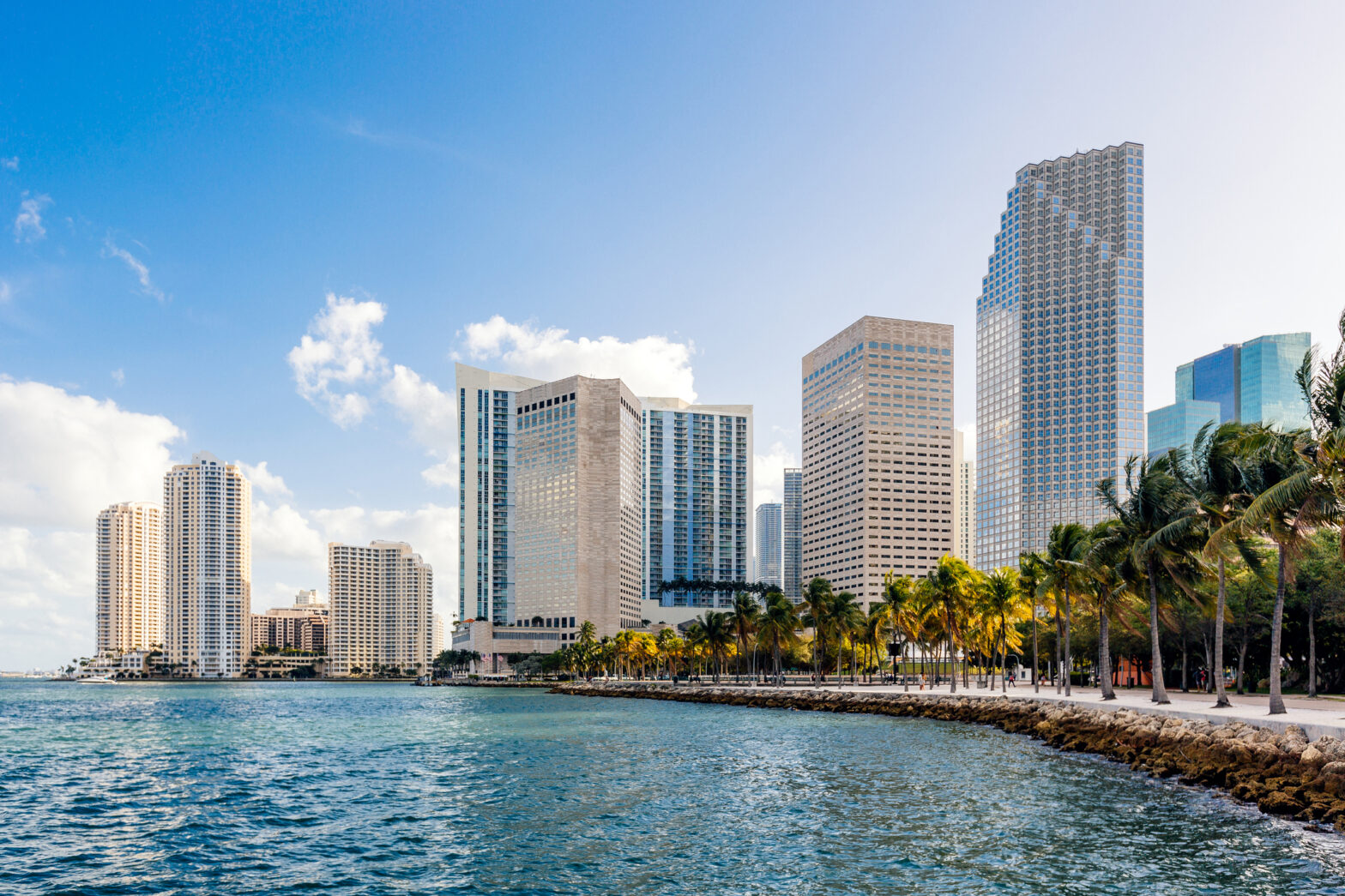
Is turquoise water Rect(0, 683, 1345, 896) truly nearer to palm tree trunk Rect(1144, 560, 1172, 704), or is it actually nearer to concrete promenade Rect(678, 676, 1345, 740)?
concrete promenade Rect(678, 676, 1345, 740)

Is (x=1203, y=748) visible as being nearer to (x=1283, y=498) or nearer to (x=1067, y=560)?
(x=1283, y=498)

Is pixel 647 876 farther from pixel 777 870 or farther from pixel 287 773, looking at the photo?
pixel 287 773

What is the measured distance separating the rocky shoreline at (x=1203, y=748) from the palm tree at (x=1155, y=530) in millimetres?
9217

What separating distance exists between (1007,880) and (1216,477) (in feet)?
120

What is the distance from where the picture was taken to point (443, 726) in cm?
8681

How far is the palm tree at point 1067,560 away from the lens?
7125cm

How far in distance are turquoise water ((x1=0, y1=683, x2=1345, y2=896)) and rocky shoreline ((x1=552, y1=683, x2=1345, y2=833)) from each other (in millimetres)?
1271

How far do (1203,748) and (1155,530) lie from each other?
72.0ft

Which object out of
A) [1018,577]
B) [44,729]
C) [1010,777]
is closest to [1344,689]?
[1018,577]

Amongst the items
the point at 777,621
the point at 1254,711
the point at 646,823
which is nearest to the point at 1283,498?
the point at 1254,711

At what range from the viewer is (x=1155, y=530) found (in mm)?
59344

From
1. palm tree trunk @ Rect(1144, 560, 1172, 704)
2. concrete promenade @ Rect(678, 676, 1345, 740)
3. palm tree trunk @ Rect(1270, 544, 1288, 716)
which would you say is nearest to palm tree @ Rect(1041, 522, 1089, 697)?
palm tree trunk @ Rect(1144, 560, 1172, 704)

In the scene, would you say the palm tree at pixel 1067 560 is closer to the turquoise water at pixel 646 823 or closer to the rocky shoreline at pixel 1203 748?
the rocky shoreline at pixel 1203 748

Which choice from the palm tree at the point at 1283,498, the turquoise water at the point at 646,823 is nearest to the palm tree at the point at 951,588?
the turquoise water at the point at 646,823
